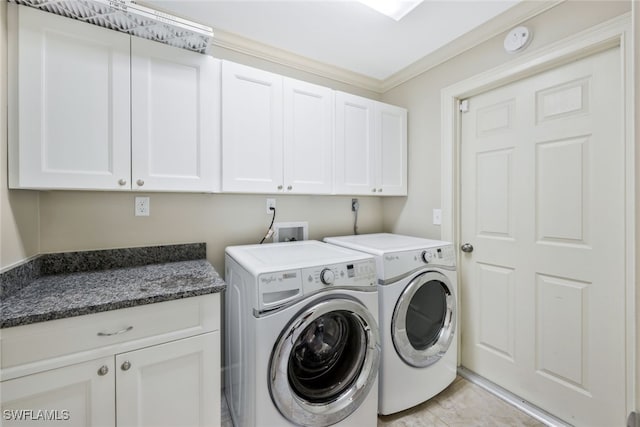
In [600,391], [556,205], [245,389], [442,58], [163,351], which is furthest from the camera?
[442,58]

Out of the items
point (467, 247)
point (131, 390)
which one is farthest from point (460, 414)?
point (131, 390)

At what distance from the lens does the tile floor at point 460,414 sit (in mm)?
1618

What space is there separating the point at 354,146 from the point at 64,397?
2.05 metres

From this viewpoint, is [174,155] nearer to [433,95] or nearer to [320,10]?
[320,10]

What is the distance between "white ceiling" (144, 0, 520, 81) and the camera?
1651mm

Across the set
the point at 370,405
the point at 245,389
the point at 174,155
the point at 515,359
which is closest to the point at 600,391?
the point at 515,359

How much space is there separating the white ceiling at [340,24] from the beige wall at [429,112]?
192mm

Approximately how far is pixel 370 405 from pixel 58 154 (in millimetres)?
1974

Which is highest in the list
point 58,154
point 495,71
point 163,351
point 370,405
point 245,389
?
point 495,71

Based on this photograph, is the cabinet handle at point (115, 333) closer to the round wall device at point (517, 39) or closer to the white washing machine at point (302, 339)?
the white washing machine at point (302, 339)

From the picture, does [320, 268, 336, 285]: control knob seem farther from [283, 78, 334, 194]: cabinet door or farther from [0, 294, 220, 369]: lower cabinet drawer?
[283, 78, 334, 194]: cabinet door

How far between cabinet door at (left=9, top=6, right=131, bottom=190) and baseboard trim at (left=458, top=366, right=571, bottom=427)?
2.53 metres

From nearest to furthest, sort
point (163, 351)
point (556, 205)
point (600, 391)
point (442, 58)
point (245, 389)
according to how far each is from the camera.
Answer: point (163, 351) < point (245, 389) < point (600, 391) < point (556, 205) < point (442, 58)

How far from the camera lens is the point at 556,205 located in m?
1.63
